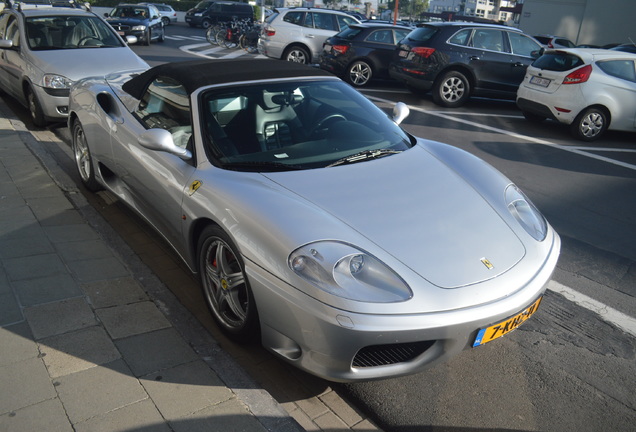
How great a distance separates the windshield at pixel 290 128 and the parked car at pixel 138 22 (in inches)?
702

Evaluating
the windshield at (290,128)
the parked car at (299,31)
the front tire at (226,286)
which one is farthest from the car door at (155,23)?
the front tire at (226,286)

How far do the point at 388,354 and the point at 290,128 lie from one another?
1.77 meters

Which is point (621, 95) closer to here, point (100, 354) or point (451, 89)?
point (451, 89)

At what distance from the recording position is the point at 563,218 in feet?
18.4

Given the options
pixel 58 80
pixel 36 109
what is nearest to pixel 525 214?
pixel 58 80

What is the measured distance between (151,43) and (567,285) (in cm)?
2140

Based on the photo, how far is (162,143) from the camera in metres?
3.50

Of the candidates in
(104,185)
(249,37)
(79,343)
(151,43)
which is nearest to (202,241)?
(79,343)

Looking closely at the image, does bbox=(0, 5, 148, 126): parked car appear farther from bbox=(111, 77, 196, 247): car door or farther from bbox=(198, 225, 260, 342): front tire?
bbox=(198, 225, 260, 342): front tire

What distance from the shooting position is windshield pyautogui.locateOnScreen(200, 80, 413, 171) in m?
3.58

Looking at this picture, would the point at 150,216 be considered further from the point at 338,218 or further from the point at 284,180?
the point at 338,218

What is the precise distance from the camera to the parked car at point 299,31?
16.0 meters

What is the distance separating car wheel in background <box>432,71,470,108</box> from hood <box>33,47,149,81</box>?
594 cm

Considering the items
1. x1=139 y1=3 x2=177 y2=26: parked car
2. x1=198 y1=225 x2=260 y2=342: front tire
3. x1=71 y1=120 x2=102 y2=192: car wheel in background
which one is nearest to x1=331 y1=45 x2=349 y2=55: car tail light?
x1=71 y1=120 x2=102 y2=192: car wheel in background
